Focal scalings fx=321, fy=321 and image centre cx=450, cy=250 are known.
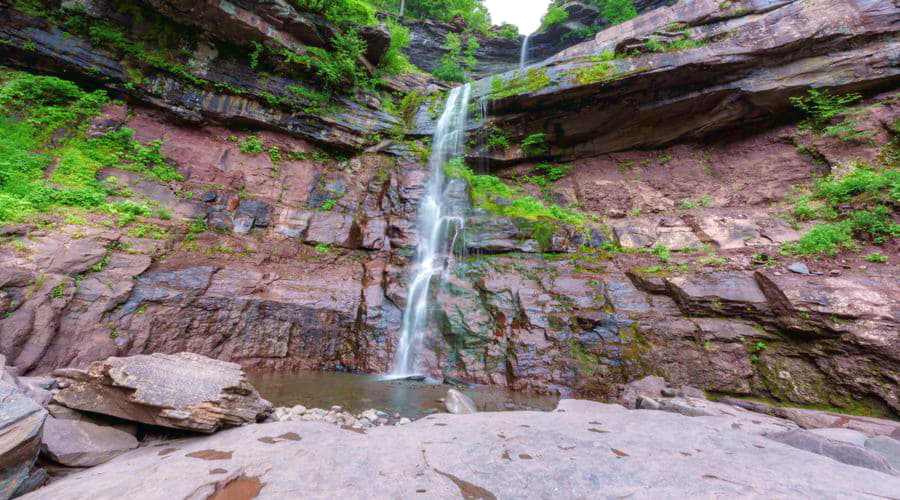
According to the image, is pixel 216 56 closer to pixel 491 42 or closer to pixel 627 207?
pixel 627 207

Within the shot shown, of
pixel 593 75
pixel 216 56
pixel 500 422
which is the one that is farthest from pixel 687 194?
pixel 216 56

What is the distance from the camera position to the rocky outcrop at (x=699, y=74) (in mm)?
9500

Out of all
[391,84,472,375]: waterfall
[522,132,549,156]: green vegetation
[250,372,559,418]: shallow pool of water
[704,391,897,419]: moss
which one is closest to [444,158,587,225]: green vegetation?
[391,84,472,375]: waterfall

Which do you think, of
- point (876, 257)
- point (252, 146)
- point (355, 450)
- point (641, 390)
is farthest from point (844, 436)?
point (252, 146)

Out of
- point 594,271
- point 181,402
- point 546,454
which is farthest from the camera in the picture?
point 594,271

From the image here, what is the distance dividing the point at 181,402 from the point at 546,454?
368cm

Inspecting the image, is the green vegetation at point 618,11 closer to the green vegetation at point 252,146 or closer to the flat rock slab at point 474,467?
the green vegetation at point 252,146

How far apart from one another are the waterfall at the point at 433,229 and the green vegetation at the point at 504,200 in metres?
0.77

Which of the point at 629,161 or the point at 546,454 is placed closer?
the point at 546,454

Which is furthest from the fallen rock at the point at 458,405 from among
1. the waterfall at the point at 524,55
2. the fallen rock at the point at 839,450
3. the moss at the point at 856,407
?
the waterfall at the point at 524,55

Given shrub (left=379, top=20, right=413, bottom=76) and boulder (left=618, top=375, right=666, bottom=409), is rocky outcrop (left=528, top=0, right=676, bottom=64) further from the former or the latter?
boulder (left=618, top=375, right=666, bottom=409)

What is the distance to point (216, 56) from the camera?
1112cm

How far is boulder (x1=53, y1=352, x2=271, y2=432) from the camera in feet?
10.7

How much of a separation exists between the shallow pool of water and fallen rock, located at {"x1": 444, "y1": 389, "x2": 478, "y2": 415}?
0.16 meters
